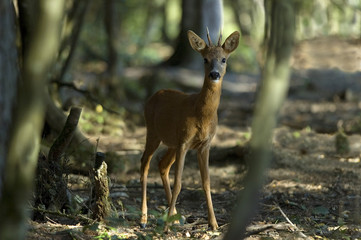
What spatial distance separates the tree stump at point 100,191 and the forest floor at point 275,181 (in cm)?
17

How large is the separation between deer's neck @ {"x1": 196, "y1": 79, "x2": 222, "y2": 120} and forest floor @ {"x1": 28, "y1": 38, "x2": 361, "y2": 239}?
3.95 feet

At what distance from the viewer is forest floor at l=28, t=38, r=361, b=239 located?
6.26 m

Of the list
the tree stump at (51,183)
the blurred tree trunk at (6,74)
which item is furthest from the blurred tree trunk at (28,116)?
the tree stump at (51,183)

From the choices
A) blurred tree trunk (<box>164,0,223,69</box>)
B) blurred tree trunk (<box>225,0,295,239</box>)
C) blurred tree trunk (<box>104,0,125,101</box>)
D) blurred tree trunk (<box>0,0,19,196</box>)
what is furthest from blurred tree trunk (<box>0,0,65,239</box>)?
blurred tree trunk (<box>164,0,223,69</box>)

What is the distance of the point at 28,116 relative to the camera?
3.86m

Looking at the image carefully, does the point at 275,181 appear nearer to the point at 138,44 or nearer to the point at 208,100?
the point at 208,100

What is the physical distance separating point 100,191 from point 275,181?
3.51 m

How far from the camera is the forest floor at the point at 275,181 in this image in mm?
6262

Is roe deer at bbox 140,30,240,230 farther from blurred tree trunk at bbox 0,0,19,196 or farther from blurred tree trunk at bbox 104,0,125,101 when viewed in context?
blurred tree trunk at bbox 104,0,125,101

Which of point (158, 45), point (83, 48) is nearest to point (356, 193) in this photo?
point (83, 48)

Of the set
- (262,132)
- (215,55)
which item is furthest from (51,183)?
(262,132)

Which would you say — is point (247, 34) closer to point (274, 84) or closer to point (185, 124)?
point (185, 124)

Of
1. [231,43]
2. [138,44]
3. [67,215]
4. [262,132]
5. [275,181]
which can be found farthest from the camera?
[138,44]

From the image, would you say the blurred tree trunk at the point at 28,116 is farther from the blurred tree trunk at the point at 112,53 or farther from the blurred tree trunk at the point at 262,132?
the blurred tree trunk at the point at 112,53
